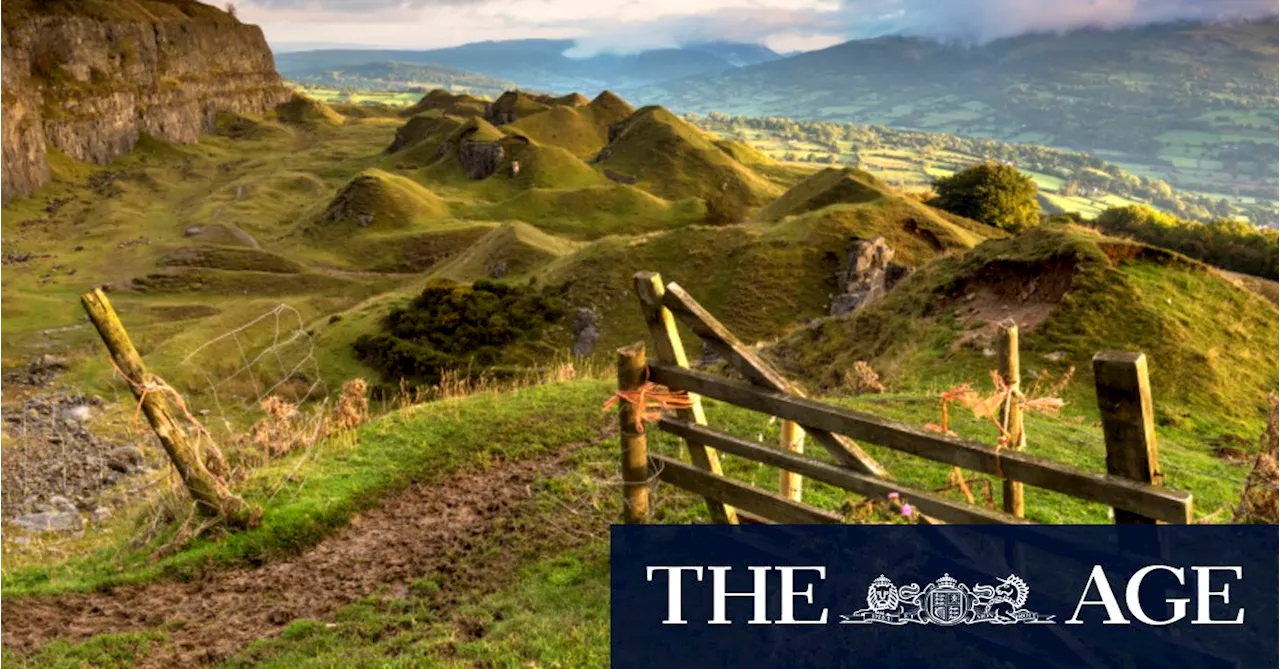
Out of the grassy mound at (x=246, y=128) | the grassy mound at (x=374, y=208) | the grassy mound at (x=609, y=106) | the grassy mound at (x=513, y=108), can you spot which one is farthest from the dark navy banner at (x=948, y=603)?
the grassy mound at (x=246, y=128)

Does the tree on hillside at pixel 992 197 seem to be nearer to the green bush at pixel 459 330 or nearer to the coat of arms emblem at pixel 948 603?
the green bush at pixel 459 330

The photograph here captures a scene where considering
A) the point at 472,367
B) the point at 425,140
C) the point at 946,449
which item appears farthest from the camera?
the point at 425,140

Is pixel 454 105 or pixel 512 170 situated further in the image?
pixel 454 105

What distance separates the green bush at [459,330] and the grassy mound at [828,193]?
25325 mm

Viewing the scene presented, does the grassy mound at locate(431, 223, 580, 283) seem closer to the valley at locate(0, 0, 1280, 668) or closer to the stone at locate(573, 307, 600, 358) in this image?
the valley at locate(0, 0, 1280, 668)

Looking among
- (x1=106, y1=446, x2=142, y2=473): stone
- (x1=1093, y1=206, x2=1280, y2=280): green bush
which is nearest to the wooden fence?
(x1=106, y1=446, x2=142, y2=473): stone

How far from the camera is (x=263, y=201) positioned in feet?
322

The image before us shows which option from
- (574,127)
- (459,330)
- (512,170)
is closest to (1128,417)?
(459,330)

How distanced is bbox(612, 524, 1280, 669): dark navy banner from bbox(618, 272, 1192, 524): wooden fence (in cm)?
30

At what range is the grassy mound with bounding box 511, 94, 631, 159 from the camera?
13075 centimetres

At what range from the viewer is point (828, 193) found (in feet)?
210

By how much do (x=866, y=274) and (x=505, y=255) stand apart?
24.7 meters

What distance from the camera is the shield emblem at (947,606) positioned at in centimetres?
635

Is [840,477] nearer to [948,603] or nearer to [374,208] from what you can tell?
[948,603]
